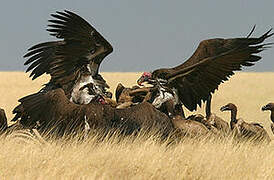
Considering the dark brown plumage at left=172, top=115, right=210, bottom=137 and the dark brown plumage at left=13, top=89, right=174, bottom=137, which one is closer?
the dark brown plumage at left=13, top=89, right=174, bottom=137

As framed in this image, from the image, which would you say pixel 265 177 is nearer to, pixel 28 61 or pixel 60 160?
pixel 60 160

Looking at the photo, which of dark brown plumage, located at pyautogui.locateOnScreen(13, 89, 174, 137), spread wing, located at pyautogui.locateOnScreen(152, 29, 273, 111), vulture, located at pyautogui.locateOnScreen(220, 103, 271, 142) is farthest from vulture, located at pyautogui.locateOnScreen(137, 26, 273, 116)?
dark brown plumage, located at pyautogui.locateOnScreen(13, 89, 174, 137)

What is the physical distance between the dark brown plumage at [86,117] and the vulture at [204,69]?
1950mm

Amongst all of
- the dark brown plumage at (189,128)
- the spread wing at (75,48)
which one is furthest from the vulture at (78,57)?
the dark brown plumage at (189,128)

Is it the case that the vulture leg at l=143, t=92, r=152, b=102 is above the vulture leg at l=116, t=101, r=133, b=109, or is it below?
above

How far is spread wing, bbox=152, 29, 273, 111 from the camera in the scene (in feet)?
41.2

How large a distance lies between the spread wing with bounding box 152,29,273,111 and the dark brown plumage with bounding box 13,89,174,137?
2.11m

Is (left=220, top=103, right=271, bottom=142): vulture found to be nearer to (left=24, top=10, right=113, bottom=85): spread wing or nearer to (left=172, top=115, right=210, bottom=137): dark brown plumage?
(left=172, top=115, right=210, bottom=137): dark brown plumage

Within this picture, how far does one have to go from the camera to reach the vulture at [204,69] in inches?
490

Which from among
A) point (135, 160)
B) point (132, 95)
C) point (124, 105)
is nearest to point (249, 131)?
point (132, 95)

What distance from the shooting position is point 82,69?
11.9 meters

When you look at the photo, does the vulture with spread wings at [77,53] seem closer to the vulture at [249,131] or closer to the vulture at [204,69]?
the vulture at [204,69]

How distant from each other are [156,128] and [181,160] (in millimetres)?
2188

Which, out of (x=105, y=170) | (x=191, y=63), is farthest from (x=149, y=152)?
(x=191, y=63)
